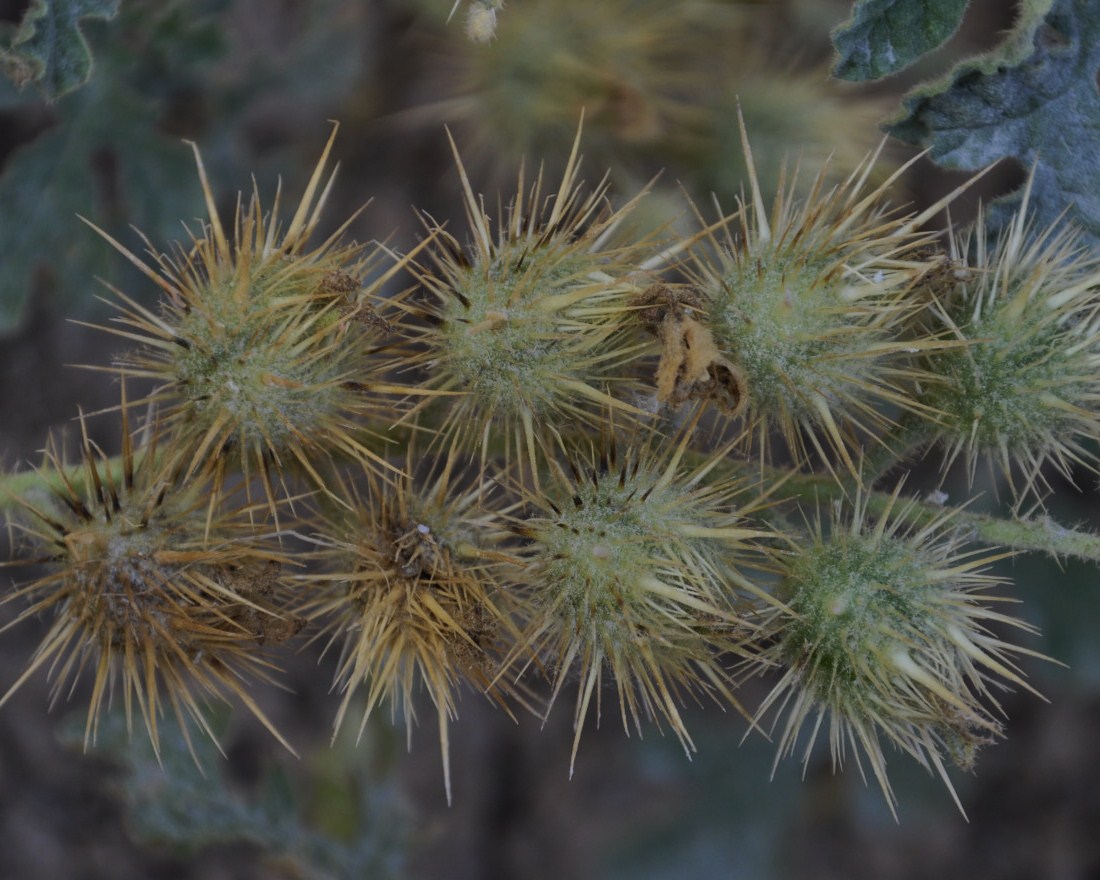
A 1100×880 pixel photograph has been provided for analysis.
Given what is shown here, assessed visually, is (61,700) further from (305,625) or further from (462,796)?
(305,625)

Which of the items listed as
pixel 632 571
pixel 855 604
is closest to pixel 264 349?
pixel 632 571

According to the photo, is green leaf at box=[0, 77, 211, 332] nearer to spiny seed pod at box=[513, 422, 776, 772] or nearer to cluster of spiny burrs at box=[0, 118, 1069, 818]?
cluster of spiny burrs at box=[0, 118, 1069, 818]

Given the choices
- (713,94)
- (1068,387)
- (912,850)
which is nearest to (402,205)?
(713,94)

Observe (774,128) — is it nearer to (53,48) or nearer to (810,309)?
(810,309)

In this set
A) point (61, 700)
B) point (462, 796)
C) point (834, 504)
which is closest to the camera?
point (834, 504)

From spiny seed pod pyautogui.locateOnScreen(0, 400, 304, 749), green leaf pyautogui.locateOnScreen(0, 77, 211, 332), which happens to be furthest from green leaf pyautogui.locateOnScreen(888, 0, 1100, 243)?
green leaf pyautogui.locateOnScreen(0, 77, 211, 332)

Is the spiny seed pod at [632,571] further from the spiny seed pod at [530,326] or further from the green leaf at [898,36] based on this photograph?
the green leaf at [898,36]
